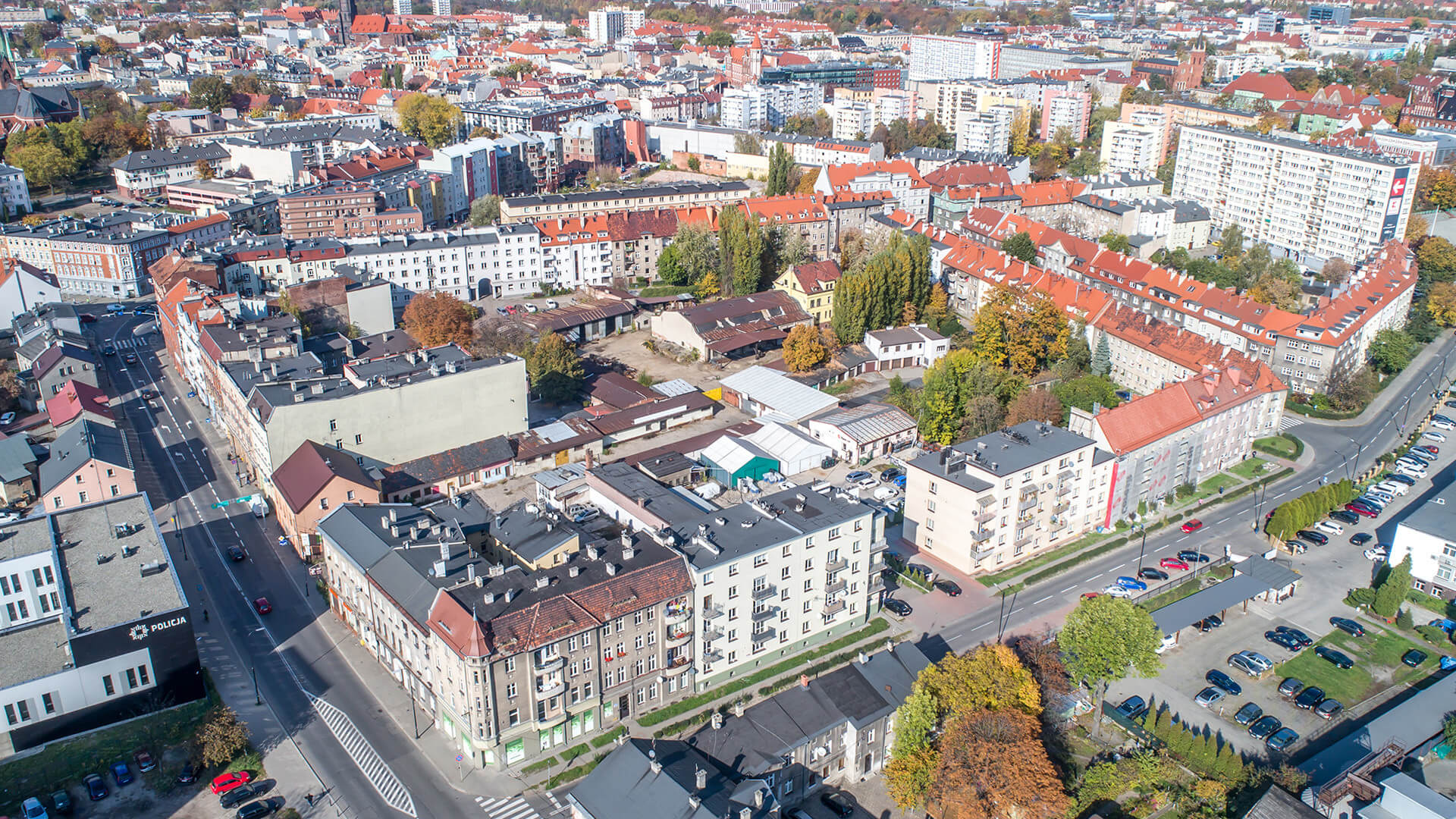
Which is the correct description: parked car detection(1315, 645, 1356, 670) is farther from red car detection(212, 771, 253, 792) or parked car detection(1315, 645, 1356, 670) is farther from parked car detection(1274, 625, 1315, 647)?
red car detection(212, 771, 253, 792)

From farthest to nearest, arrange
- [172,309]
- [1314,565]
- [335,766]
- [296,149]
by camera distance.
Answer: [296,149]
[172,309]
[1314,565]
[335,766]

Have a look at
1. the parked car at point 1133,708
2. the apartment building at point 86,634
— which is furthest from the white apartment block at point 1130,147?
the apartment building at point 86,634

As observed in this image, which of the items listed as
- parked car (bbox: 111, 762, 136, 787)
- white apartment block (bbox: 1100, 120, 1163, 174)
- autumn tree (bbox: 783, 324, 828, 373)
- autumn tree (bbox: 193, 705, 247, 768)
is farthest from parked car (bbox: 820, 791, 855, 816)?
white apartment block (bbox: 1100, 120, 1163, 174)

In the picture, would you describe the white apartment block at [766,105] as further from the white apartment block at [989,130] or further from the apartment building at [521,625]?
the apartment building at [521,625]

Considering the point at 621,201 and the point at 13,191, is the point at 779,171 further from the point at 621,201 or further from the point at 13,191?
the point at 13,191

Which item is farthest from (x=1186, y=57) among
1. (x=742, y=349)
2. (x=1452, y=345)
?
(x=742, y=349)

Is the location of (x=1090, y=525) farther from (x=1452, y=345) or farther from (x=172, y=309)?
(x=172, y=309)
